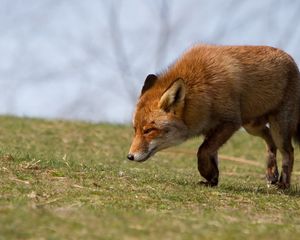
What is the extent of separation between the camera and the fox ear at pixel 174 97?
368 inches

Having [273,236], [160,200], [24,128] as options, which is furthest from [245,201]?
[24,128]

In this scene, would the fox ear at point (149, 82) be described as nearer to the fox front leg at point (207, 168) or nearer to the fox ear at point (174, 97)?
the fox ear at point (174, 97)

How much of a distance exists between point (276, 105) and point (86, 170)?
3.13 metres

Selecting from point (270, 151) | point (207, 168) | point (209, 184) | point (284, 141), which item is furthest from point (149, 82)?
point (270, 151)

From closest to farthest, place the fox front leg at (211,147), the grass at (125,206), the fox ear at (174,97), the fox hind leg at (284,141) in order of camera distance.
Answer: the grass at (125,206), the fox ear at (174,97), the fox front leg at (211,147), the fox hind leg at (284,141)

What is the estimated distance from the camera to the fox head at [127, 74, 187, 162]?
941 cm

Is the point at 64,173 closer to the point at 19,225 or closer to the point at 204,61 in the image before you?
the point at 204,61

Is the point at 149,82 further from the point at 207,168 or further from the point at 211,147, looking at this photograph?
the point at 207,168

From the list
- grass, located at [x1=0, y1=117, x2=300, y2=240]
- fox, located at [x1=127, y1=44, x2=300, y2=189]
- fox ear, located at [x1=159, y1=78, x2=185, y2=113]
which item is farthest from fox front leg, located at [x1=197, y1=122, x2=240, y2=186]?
fox ear, located at [x1=159, y1=78, x2=185, y2=113]

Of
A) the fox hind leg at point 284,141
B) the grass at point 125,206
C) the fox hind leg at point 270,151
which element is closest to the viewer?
the grass at point 125,206

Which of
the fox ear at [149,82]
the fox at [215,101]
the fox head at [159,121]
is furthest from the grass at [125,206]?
the fox ear at [149,82]

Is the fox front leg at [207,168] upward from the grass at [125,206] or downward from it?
upward

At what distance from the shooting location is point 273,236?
20.1 ft

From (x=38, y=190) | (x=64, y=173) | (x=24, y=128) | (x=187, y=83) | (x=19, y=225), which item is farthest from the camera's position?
(x=24, y=128)
